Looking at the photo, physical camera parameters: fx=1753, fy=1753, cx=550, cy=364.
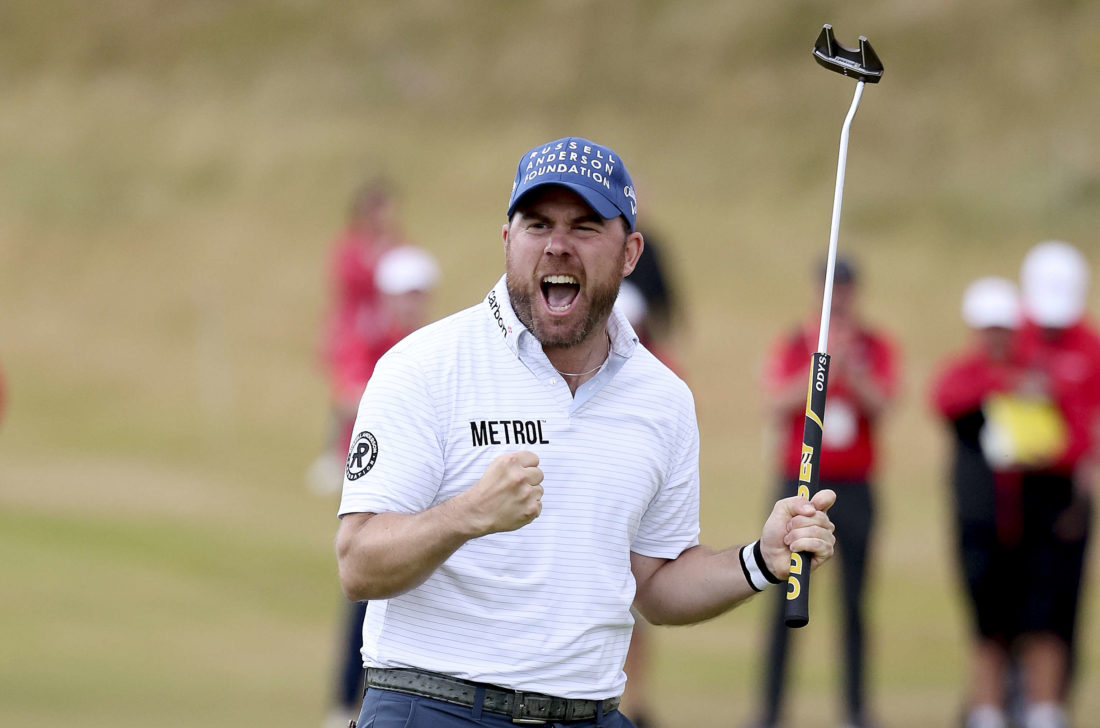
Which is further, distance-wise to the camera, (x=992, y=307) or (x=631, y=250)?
(x=992, y=307)

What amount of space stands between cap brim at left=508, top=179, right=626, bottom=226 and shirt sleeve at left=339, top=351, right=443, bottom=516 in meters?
0.45

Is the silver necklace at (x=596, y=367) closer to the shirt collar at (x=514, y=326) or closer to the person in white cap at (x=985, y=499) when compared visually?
the shirt collar at (x=514, y=326)

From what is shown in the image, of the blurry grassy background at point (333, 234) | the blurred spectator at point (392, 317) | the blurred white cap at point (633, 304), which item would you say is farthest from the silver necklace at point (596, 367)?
the blurry grassy background at point (333, 234)

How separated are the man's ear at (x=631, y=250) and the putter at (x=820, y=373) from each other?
17.6 inches

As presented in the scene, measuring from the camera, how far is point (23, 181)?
97.2 ft

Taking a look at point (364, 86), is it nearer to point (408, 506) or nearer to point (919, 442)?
point (919, 442)

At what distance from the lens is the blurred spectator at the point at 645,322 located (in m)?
8.39

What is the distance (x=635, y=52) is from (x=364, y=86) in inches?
206

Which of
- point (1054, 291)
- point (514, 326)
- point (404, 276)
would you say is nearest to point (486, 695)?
point (514, 326)

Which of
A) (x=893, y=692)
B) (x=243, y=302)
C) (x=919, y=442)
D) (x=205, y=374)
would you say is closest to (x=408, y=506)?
(x=893, y=692)

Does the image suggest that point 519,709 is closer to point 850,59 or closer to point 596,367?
point 596,367

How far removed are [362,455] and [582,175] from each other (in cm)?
78

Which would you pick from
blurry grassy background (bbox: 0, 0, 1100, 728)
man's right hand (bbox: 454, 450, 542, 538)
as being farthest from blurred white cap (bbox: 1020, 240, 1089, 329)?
man's right hand (bbox: 454, 450, 542, 538)

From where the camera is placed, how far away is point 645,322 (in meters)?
8.58
